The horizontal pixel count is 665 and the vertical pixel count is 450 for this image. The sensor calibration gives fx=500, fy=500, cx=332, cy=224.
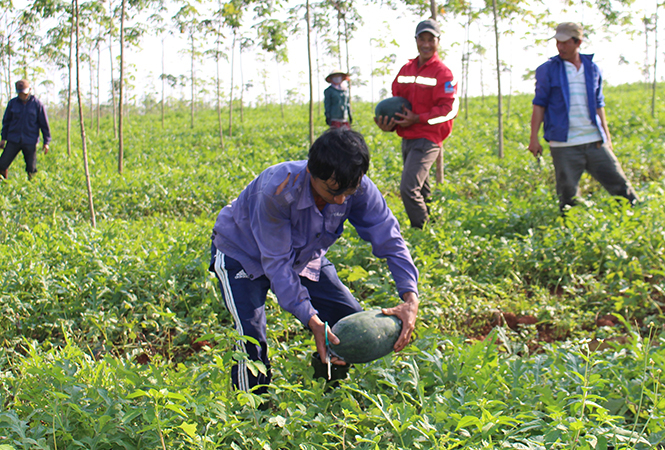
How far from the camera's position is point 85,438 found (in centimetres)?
211

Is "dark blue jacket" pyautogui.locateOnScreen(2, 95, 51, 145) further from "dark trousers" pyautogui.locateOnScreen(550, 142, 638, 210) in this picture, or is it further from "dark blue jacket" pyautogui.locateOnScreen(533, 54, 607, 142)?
"dark trousers" pyautogui.locateOnScreen(550, 142, 638, 210)

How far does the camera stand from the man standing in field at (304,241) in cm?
226

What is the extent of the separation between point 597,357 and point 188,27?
16712mm

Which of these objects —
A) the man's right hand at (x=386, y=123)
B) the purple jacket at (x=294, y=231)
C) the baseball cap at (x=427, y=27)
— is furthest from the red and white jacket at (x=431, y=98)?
the purple jacket at (x=294, y=231)

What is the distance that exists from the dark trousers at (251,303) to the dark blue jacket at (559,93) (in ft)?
11.7

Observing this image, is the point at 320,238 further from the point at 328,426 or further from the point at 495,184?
the point at 495,184

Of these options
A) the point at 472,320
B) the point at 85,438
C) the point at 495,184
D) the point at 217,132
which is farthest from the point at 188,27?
the point at 85,438

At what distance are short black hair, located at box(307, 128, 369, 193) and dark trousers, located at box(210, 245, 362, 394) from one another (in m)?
0.83

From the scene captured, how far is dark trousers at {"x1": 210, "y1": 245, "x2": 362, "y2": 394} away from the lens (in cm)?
266

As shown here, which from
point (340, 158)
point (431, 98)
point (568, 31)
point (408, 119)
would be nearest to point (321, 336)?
point (340, 158)

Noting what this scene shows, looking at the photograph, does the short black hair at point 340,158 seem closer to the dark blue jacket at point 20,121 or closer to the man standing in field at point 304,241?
the man standing in field at point 304,241

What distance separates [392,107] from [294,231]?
10.5ft

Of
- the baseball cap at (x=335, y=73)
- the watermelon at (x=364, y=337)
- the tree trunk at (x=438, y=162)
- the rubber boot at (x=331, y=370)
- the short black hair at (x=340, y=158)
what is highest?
the baseball cap at (x=335, y=73)

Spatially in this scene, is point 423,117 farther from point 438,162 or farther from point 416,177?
point 438,162
